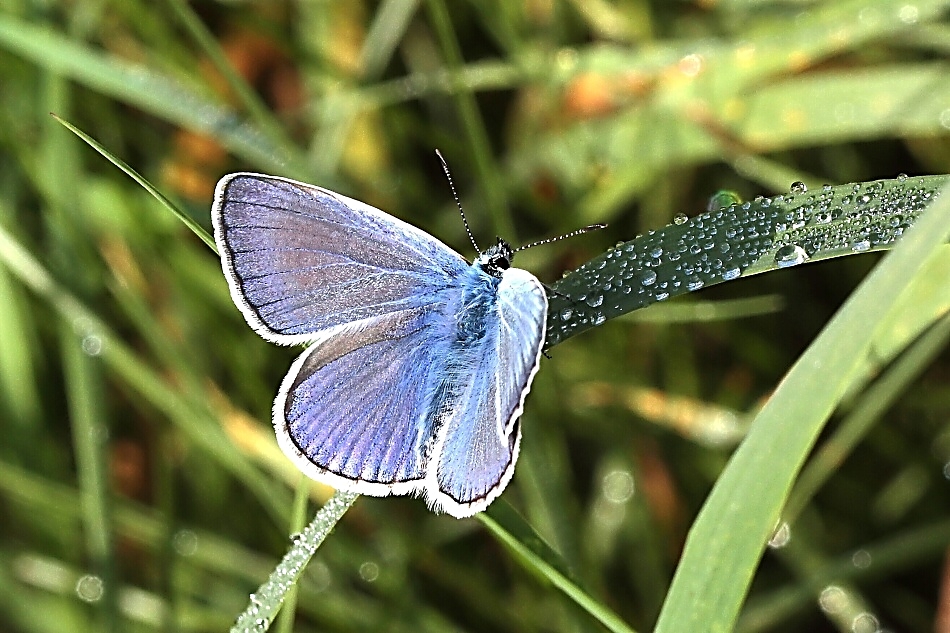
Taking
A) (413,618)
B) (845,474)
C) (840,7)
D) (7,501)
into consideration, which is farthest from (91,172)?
(845,474)

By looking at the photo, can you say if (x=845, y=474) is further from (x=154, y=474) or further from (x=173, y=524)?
(x=154, y=474)

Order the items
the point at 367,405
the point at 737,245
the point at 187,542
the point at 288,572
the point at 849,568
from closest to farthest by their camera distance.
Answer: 1. the point at 288,572
2. the point at 737,245
3. the point at 367,405
4. the point at 849,568
5. the point at 187,542

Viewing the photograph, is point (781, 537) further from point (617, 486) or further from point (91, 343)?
point (91, 343)

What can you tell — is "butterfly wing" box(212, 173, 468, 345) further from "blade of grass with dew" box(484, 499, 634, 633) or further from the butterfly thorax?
"blade of grass with dew" box(484, 499, 634, 633)

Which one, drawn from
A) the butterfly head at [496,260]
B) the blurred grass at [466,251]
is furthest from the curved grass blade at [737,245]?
the blurred grass at [466,251]

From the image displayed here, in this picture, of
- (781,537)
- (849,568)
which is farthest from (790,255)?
(781,537)

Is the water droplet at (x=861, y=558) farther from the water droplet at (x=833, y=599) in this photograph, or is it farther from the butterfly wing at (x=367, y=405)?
the butterfly wing at (x=367, y=405)

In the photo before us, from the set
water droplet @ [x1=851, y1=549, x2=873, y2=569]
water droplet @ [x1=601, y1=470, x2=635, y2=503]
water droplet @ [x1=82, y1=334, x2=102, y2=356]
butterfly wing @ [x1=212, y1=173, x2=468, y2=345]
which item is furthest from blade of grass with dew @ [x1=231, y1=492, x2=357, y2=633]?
water droplet @ [x1=601, y1=470, x2=635, y2=503]
